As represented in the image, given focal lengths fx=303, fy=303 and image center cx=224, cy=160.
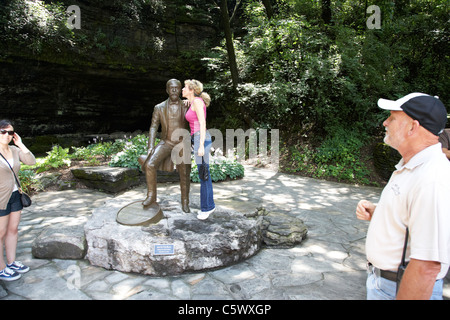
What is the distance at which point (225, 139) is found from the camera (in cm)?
1199

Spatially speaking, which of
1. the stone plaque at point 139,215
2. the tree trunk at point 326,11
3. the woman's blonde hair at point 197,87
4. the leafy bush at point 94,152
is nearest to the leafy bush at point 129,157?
the leafy bush at point 94,152

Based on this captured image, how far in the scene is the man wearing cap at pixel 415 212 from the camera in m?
1.43

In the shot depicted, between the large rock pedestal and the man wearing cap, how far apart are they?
2.03 metres

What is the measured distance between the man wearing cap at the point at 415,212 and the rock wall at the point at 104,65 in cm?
1091

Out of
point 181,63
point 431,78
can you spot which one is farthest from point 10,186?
point 431,78

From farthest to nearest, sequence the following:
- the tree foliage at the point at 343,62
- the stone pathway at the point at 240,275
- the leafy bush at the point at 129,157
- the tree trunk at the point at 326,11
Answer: the tree trunk at the point at 326,11, the tree foliage at the point at 343,62, the leafy bush at the point at 129,157, the stone pathway at the point at 240,275

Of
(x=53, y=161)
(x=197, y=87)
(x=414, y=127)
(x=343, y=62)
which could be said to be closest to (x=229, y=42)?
(x=343, y=62)

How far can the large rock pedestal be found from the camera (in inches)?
134

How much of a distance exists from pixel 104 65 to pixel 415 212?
452 inches

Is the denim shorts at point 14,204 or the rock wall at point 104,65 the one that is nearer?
the denim shorts at point 14,204

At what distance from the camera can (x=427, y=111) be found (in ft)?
5.15

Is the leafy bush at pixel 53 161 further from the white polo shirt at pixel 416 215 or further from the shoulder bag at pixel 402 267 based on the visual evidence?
the shoulder bag at pixel 402 267

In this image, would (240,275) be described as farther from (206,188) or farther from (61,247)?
(61,247)

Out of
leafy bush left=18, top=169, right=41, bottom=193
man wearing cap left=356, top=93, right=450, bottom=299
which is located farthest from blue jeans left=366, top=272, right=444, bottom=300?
leafy bush left=18, top=169, right=41, bottom=193
